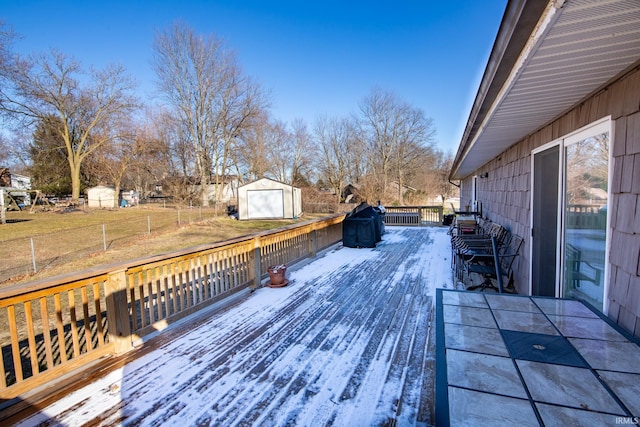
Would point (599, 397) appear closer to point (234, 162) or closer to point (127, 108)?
point (234, 162)

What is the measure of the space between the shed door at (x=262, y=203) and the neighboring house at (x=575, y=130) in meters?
15.4

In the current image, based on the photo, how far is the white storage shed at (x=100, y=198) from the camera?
26266 millimetres

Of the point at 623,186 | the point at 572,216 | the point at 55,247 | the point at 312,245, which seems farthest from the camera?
the point at 55,247

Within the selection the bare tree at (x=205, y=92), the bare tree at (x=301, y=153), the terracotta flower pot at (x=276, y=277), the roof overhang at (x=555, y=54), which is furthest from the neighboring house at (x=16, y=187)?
the roof overhang at (x=555, y=54)

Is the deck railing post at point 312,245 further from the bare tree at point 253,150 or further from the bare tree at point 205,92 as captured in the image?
the bare tree at point 253,150

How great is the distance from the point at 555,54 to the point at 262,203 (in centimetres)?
1757

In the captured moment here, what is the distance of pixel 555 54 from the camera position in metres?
1.56

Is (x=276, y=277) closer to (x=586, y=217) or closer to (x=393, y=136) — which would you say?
(x=586, y=217)

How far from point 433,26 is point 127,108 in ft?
74.4

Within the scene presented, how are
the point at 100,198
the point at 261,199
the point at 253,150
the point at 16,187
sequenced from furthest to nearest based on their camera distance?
the point at 16,187, the point at 100,198, the point at 253,150, the point at 261,199

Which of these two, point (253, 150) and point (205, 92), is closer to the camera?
point (205, 92)

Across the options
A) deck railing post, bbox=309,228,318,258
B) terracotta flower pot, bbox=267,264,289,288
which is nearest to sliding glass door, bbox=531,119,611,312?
terracotta flower pot, bbox=267,264,289,288

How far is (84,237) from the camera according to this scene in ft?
35.5

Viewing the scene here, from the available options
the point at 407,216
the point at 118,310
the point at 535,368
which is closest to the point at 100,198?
the point at 407,216
